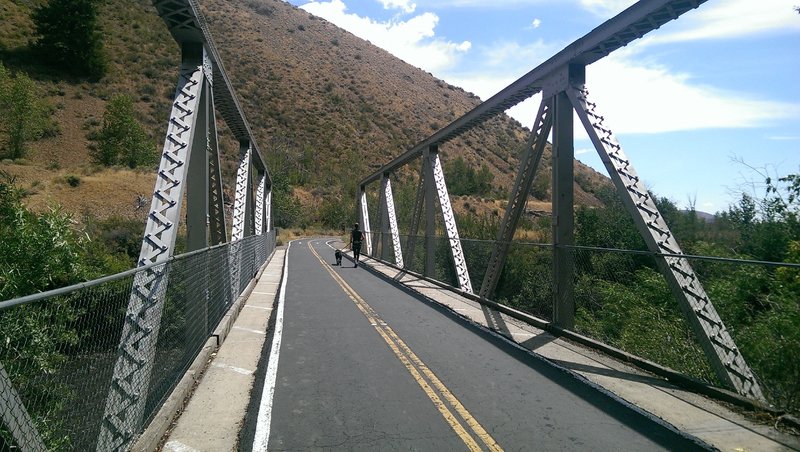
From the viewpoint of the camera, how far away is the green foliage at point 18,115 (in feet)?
154

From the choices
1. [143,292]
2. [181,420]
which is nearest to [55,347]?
[143,292]

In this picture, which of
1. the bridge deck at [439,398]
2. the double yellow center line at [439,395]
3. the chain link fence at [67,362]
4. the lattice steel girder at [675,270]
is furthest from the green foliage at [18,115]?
the lattice steel girder at [675,270]

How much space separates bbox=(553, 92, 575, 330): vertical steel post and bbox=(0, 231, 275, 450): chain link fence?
640cm

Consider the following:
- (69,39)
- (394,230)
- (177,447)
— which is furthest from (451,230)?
(69,39)

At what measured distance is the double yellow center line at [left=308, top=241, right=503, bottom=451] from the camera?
190 inches

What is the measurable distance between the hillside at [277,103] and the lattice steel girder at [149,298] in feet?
110

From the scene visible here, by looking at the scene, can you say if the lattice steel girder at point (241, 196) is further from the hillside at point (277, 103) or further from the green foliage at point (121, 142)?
the green foliage at point (121, 142)

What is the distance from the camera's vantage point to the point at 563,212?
9.66 metres

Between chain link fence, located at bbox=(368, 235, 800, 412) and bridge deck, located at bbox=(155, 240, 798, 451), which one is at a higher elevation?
chain link fence, located at bbox=(368, 235, 800, 412)

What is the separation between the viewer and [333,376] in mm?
6816

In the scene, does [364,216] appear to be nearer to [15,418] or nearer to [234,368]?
[234,368]

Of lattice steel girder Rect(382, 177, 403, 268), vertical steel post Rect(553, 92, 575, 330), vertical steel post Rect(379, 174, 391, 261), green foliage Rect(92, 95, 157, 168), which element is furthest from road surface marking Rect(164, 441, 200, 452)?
green foliage Rect(92, 95, 157, 168)

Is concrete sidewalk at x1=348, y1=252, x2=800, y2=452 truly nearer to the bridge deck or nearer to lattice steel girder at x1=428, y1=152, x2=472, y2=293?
the bridge deck

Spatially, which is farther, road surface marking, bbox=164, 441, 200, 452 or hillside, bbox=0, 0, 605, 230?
hillside, bbox=0, 0, 605, 230
